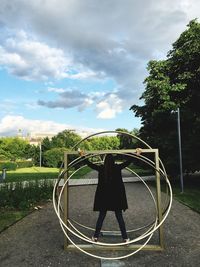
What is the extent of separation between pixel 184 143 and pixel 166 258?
1352cm

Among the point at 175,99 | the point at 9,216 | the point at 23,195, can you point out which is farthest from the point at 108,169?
the point at 175,99

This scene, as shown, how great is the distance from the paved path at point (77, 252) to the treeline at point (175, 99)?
7.64m

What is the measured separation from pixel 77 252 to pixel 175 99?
15834 mm

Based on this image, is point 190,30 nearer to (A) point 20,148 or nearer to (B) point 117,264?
(B) point 117,264

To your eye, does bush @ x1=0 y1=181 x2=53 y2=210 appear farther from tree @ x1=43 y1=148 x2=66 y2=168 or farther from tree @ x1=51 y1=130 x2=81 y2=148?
tree @ x1=51 y1=130 x2=81 y2=148

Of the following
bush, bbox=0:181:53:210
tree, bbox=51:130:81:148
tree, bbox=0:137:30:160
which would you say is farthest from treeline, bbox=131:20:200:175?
tree, bbox=0:137:30:160

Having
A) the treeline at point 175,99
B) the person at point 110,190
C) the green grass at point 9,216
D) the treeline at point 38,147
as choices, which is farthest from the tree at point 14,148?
the person at point 110,190

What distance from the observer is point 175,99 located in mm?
20984

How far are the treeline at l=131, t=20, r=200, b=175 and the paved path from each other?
764 centimetres

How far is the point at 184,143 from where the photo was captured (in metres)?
19.2

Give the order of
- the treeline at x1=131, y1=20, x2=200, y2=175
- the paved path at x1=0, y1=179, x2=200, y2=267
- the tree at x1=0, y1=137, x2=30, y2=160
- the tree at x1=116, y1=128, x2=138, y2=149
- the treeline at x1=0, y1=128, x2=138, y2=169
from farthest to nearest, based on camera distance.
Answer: the tree at x1=0, y1=137, x2=30, y2=160 → the treeline at x1=0, y1=128, x2=138, y2=169 → the tree at x1=116, y1=128, x2=138, y2=149 → the treeline at x1=131, y1=20, x2=200, y2=175 → the paved path at x1=0, y1=179, x2=200, y2=267

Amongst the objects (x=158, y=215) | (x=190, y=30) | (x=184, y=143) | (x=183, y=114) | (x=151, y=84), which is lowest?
(x=158, y=215)

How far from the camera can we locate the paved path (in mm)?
6051

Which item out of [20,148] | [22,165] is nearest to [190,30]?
[22,165]
